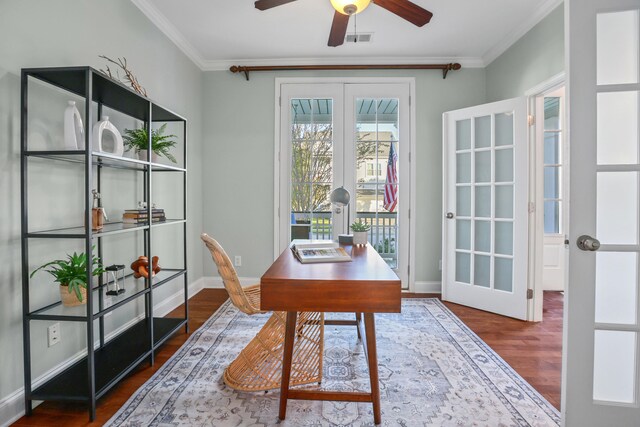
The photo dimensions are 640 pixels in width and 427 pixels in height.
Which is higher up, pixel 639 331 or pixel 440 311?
pixel 639 331

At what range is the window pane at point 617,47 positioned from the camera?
53.9 inches

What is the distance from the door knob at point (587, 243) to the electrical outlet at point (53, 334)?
8.65ft

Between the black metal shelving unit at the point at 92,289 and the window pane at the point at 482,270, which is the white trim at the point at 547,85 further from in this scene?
the black metal shelving unit at the point at 92,289

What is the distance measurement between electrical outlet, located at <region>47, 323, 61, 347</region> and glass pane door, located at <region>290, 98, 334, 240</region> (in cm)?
232

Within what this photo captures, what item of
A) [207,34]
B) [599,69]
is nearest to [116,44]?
[207,34]

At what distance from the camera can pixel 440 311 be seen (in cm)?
314

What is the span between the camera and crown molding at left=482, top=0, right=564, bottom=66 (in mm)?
2621

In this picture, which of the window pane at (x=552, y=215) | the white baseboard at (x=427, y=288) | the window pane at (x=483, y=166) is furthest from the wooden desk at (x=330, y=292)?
the window pane at (x=552, y=215)

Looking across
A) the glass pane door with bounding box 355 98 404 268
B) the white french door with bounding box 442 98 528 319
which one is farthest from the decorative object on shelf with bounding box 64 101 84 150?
the white french door with bounding box 442 98 528 319

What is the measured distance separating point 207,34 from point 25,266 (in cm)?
254

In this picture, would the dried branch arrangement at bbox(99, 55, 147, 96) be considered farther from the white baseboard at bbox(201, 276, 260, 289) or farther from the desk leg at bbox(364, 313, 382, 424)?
the white baseboard at bbox(201, 276, 260, 289)

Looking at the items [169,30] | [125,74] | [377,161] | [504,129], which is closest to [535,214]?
[504,129]

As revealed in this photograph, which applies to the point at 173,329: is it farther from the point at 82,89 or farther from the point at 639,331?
the point at 639,331

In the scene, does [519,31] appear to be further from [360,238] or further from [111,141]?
[111,141]
